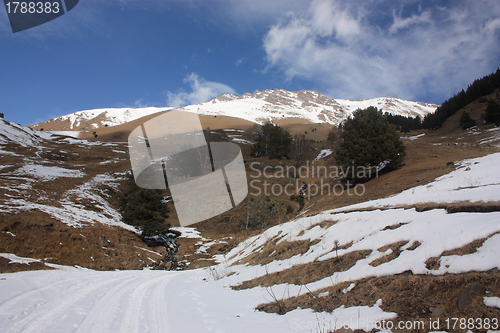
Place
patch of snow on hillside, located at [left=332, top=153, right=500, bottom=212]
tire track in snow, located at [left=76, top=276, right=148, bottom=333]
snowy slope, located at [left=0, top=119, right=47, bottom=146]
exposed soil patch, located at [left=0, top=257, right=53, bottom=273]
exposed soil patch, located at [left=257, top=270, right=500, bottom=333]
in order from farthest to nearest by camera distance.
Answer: snowy slope, located at [left=0, top=119, right=47, bottom=146], exposed soil patch, located at [left=0, top=257, right=53, bottom=273], patch of snow on hillside, located at [left=332, top=153, right=500, bottom=212], tire track in snow, located at [left=76, top=276, right=148, bottom=333], exposed soil patch, located at [left=257, top=270, right=500, bottom=333]

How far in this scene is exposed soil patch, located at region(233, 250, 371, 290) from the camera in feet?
15.3

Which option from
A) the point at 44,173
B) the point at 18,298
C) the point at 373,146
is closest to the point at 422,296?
the point at 18,298

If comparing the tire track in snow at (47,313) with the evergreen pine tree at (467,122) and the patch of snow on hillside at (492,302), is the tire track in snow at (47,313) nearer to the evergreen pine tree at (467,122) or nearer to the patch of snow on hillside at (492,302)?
the patch of snow on hillside at (492,302)

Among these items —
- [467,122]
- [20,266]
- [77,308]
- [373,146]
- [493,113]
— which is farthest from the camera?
[467,122]

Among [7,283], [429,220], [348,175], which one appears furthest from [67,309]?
[348,175]

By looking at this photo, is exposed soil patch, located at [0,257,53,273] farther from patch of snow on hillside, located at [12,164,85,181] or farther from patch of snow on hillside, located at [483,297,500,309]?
patch of snow on hillside, located at [12,164,85,181]

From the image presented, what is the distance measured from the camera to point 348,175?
25984mm

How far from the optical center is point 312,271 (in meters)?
5.10

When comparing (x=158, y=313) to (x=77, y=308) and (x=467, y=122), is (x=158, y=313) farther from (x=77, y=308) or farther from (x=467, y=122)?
(x=467, y=122)

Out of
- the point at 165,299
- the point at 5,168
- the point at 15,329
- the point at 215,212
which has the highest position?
the point at 5,168

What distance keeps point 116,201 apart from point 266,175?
2483 centimetres

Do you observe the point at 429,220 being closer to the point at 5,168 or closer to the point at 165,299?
the point at 165,299

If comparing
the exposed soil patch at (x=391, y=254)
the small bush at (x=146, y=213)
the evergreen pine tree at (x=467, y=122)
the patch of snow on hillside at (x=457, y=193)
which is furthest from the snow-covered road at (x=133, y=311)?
the evergreen pine tree at (x=467, y=122)

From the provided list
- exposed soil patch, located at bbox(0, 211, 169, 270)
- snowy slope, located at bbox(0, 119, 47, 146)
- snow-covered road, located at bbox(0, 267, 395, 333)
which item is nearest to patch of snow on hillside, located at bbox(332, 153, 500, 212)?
snow-covered road, located at bbox(0, 267, 395, 333)
